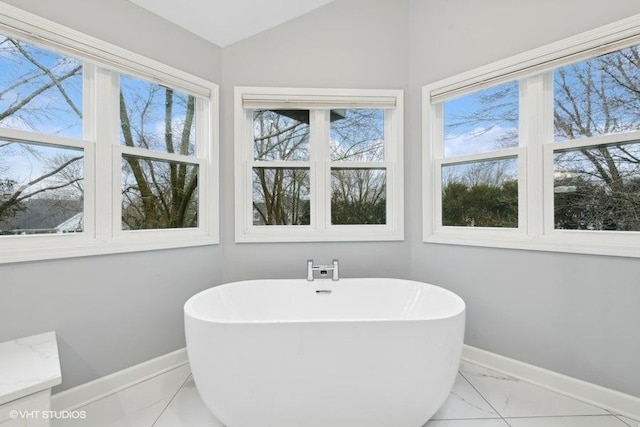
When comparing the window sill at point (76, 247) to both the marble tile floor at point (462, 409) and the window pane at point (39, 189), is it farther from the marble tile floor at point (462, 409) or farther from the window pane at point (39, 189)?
the marble tile floor at point (462, 409)

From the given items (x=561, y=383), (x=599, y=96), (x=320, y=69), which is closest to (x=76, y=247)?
(x=320, y=69)

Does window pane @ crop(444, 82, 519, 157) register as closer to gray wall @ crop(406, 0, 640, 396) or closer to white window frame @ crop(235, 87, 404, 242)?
gray wall @ crop(406, 0, 640, 396)

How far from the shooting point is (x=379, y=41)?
248 centimetres

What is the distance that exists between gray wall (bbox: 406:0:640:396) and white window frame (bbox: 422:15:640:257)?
0.06m

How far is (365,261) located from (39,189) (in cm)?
215

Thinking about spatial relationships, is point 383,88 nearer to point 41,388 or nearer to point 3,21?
point 3,21

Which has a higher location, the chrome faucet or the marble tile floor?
the chrome faucet

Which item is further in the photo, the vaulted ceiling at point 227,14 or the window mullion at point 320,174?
the window mullion at point 320,174

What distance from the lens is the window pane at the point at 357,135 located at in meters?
2.57

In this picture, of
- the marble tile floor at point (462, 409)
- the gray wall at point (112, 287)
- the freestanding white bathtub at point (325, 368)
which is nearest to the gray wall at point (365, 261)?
the gray wall at point (112, 287)

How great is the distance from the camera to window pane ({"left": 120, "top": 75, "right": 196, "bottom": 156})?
6.50 ft

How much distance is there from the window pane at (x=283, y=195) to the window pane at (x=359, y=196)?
0.81 feet

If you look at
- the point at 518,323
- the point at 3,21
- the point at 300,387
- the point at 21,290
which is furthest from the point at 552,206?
the point at 3,21

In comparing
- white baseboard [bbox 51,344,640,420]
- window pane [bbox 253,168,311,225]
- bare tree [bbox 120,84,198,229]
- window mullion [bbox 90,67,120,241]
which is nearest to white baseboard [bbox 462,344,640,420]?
white baseboard [bbox 51,344,640,420]
